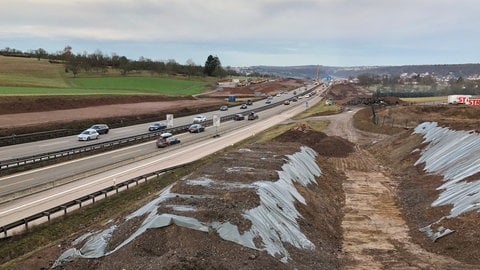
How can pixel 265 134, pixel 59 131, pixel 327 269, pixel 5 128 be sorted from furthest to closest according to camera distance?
1. pixel 265 134
2. pixel 59 131
3. pixel 5 128
4. pixel 327 269

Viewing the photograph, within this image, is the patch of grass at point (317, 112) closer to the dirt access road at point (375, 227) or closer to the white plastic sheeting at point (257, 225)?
the dirt access road at point (375, 227)

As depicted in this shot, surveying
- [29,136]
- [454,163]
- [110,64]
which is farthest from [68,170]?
[110,64]

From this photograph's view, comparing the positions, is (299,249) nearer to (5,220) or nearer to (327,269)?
(327,269)

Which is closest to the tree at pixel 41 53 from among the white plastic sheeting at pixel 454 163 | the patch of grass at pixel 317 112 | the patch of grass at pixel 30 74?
the patch of grass at pixel 30 74

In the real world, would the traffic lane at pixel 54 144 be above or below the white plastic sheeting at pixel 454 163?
below

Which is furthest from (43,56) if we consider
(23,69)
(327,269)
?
(327,269)

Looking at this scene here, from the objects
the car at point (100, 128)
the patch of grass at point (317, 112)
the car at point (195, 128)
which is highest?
the car at point (100, 128)

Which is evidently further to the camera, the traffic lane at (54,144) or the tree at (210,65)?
the tree at (210,65)

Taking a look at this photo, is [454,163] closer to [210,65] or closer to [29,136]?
[29,136]

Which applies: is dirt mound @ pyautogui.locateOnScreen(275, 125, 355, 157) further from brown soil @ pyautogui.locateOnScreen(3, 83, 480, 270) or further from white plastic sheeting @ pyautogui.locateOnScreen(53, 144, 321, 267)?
white plastic sheeting @ pyautogui.locateOnScreen(53, 144, 321, 267)
